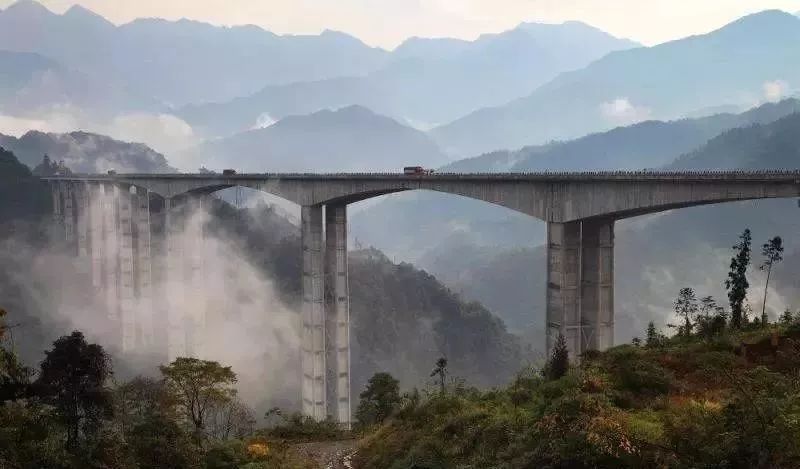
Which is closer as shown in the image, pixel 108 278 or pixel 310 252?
pixel 310 252

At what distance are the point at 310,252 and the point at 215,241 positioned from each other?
251 feet

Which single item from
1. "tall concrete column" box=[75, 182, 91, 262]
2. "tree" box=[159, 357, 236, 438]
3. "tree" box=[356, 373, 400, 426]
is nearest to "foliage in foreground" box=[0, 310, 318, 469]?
"tree" box=[159, 357, 236, 438]

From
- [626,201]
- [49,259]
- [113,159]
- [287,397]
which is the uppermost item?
[113,159]

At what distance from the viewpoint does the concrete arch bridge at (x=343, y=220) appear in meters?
34.6

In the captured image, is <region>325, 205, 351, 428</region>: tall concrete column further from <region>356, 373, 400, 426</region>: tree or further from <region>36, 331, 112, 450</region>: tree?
<region>36, 331, 112, 450</region>: tree

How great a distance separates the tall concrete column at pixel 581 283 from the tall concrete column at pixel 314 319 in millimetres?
23361

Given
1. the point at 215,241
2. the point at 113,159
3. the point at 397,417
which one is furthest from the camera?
the point at 113,159

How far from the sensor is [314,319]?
5628 centimetres

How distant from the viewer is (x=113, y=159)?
190m

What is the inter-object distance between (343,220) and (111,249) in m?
56.1

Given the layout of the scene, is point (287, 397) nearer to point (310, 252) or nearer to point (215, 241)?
point (215, 241)

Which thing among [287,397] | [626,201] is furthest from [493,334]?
[626,201]

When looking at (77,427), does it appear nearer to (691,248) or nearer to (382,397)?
(382,397)

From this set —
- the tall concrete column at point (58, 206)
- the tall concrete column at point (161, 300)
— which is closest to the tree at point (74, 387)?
the tall concrete column at point (161, 300)
